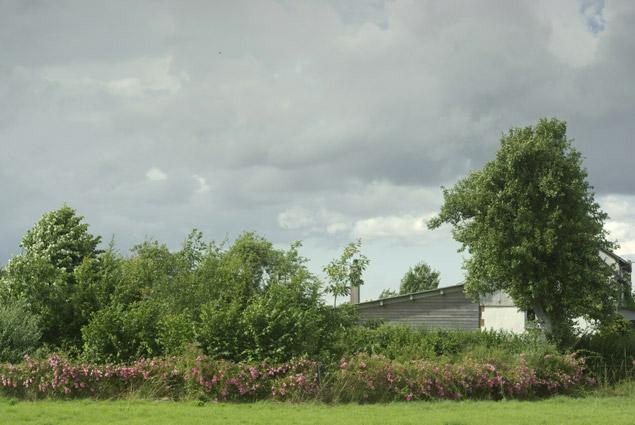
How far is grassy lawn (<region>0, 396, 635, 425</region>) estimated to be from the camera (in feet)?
48.2

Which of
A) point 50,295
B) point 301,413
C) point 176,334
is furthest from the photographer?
point 50,295

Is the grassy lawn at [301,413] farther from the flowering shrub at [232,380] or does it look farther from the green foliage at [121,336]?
the green foliage at [121,336]

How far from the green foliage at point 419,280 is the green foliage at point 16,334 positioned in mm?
59430

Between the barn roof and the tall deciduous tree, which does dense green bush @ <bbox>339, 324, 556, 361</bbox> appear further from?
the barn roof

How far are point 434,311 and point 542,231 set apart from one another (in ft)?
46.0

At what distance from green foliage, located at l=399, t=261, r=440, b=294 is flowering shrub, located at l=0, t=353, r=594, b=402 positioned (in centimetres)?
5951

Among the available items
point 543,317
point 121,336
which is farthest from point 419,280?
point 121,336

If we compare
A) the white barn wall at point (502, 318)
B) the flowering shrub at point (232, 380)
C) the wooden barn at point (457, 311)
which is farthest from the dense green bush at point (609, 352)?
the wooden barn at point (457, 311)

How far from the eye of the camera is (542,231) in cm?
2758

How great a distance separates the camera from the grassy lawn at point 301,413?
48.2ft

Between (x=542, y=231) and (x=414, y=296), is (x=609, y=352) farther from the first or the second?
(x=414, y=296)

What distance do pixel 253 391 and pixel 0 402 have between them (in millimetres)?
6065

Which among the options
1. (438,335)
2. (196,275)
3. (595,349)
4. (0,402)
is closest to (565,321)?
(595,349)

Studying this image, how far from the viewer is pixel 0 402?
17859mm
